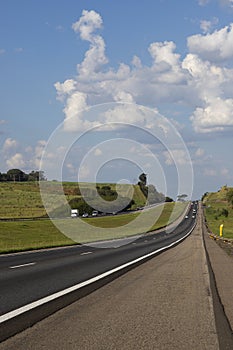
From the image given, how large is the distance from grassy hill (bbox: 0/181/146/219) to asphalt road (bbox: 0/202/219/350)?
82.5 m

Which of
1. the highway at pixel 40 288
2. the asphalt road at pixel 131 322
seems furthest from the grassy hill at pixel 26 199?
the asphalt road at pixel 131 322

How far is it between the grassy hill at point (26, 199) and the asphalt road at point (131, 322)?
82480 mm

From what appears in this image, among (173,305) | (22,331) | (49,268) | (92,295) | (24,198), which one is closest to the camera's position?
(22,331)

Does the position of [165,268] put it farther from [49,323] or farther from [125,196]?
[125,196]

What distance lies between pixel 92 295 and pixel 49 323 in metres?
3.62

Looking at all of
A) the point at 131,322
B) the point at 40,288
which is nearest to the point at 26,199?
the point at 40,288

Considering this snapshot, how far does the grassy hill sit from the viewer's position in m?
104

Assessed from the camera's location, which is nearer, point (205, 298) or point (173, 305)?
point (173, 305)

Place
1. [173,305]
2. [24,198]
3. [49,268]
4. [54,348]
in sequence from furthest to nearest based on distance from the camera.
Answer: [24,198]
[49,268]
[173,305]
[54,348]

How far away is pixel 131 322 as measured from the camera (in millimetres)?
9547

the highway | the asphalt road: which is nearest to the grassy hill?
the highway

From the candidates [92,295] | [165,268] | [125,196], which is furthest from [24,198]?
[92,295]

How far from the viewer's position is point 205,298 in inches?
512

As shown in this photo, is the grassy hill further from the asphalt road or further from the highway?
the asphalt road
